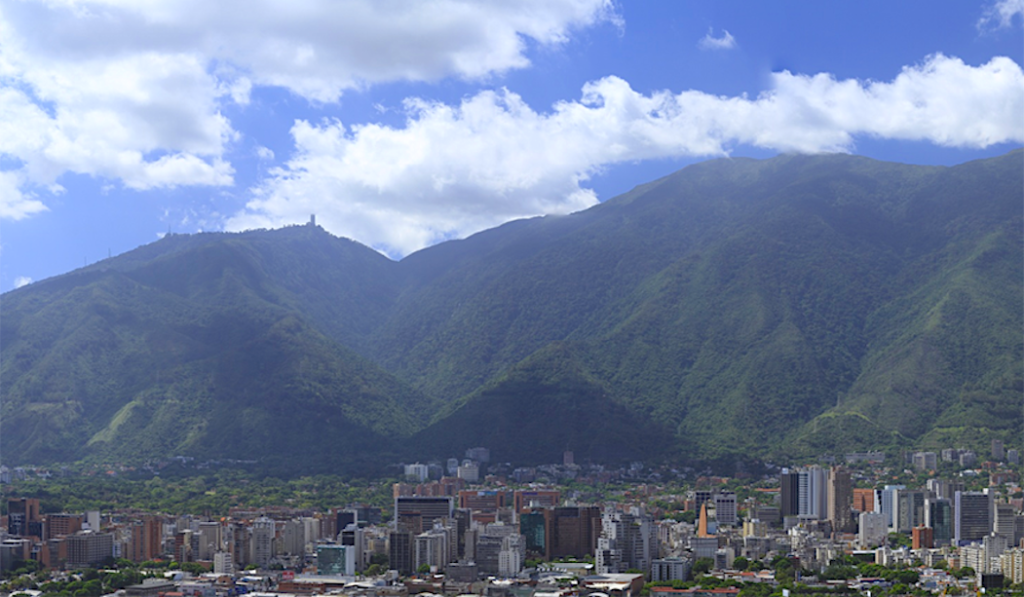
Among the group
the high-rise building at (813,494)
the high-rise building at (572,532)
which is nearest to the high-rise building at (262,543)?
the high-rise building at (572,532)

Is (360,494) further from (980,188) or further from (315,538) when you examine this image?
(980,188)

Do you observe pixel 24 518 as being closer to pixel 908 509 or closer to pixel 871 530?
pixel 871 530

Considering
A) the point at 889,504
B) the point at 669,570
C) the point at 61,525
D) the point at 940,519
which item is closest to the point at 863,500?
the point at 889,504

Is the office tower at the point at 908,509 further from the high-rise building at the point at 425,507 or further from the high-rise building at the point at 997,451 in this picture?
the high-rise building at the point at 425,507

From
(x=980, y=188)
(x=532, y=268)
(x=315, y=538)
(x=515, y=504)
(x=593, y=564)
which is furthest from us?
(x=532, y=268)

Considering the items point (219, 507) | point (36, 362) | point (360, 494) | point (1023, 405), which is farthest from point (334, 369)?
point (1023, 405)
